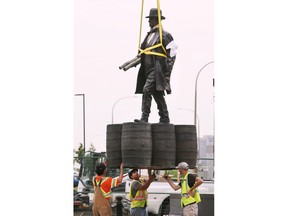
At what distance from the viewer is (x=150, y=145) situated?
42.1ft

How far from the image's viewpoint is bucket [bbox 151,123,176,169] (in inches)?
510

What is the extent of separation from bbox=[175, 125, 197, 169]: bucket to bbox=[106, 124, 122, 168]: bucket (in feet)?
3.31

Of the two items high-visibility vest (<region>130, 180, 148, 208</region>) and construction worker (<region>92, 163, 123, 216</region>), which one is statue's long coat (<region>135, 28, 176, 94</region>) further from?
high-visibility vest (<region>130, 180, 148, 208</region>)

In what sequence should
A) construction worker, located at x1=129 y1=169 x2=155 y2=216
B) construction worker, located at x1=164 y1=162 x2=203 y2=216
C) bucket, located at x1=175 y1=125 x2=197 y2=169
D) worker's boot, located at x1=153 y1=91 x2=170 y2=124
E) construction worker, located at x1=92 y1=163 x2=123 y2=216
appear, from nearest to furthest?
worker's boot, located at x1=153 y1=91 x2=170 y2=124 < bucket, located at x1=175 y1=125 x2=197 y2=169 < construction worker, located at x1=164 y1=162 x2=203 y2=216 < construction worker, located at x1=92 y1=163 x2=123 y2=216 < construction worker, located at x1=129 y1=169 x2=155 y2=216

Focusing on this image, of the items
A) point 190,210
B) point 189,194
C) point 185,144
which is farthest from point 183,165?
point 190,210

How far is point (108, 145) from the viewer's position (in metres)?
13.4

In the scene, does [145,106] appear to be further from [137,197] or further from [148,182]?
[137,197]

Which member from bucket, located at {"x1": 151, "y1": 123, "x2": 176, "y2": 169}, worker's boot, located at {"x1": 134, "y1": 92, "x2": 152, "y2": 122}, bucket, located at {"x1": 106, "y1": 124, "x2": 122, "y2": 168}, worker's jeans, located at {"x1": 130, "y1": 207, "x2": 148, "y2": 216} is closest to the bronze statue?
worker's boot, located at {"x1": 134, "y1": 92, "x2": 152, "y2": 122}

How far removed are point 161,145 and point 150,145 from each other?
0.77ft

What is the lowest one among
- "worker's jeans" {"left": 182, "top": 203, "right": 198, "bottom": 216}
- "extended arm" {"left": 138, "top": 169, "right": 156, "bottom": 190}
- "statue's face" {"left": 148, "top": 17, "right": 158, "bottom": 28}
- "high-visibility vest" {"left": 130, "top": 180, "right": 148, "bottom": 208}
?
"worker's jeans" {"left": 182, "top": 203, "right": 198, "bottom": 216}

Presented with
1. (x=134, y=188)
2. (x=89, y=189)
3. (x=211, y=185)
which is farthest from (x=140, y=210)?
(x=89, y=189)

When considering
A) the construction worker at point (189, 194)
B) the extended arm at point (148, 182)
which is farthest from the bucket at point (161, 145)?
the extended arm at point (148, 182)

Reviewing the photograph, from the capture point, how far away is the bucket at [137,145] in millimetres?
12695

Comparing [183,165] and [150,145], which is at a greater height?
[150,145]
